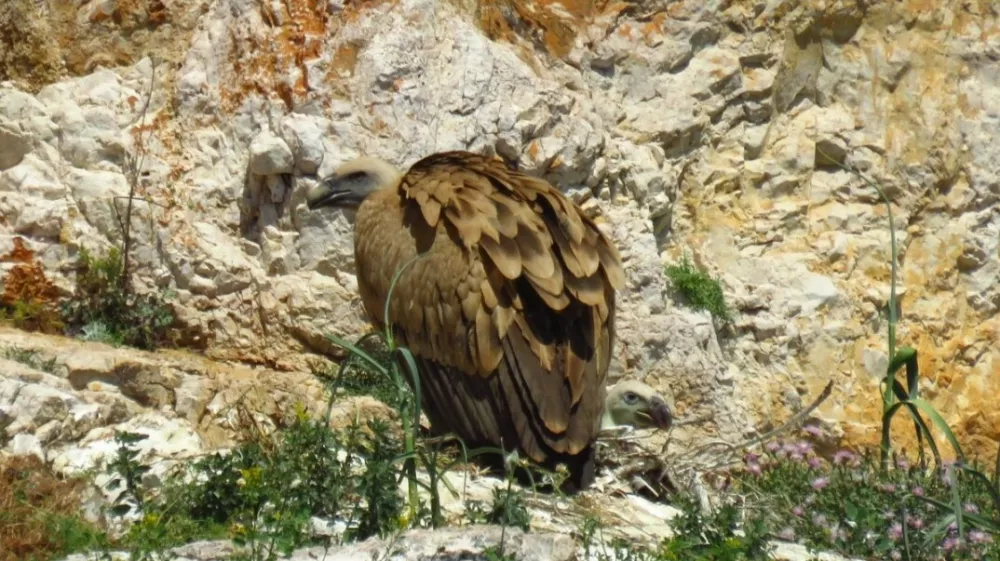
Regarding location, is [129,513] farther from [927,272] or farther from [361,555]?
[927,272]

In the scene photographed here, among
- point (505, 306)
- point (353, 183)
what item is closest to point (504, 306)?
point (505, 306)

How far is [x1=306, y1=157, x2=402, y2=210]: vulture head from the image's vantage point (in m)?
9.18

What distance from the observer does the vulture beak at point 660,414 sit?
28.9 feet

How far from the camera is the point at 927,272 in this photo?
10773mm

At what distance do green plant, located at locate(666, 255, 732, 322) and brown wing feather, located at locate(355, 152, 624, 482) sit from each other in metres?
1.54

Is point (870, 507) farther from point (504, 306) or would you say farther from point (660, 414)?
point (504, 306)

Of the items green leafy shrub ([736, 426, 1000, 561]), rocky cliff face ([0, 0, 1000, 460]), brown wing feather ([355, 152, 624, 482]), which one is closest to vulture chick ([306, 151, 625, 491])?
brown wing feather ([355, 152, 624, 482])

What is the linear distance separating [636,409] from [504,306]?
1091mm

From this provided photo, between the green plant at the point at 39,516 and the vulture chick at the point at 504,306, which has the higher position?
the vulture chick at the point at 504,306

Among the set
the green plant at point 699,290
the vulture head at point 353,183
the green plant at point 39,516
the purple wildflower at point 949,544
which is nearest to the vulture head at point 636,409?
the green plant at point 699,290

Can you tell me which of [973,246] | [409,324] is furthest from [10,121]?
Answer: [973,246]

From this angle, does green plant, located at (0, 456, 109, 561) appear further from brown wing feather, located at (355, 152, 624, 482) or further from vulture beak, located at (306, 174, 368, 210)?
vulture beak, located at (306, 174, 368, 210)

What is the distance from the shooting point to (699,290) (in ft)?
33.1

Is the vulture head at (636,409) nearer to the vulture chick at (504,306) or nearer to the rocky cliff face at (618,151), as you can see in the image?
the vulture chick at (504,306)
